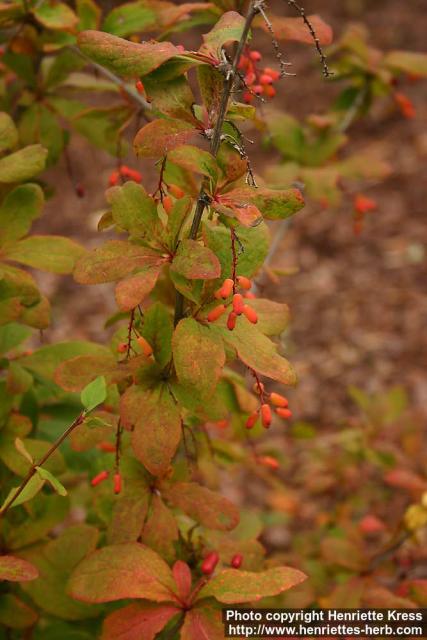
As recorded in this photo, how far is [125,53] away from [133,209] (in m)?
0.20

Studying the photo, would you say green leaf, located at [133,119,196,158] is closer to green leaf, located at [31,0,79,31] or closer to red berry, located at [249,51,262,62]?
red berry, located at [249,51,262,62]

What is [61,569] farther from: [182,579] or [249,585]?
[249,585]

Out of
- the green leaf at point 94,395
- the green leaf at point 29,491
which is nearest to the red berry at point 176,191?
the green leaf at point 94,395

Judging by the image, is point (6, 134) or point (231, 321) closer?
point (231, 321)

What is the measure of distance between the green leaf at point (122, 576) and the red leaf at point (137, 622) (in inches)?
1.1

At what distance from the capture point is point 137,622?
1.05 metres

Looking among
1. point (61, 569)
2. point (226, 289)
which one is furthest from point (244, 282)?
point (61, 569)

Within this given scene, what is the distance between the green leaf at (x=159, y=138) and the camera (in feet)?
3.09

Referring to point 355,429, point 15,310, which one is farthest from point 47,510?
point 355,429

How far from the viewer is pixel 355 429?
2291 millimetres

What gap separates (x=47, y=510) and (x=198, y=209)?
62 cm

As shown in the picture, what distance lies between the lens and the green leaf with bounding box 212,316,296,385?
0.98m

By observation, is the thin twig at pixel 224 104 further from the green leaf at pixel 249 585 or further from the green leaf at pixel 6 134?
the green leaf at pixel 249 585

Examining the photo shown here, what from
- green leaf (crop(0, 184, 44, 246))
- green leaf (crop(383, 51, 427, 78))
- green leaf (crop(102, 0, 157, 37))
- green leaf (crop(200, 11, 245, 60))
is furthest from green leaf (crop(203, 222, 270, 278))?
green leaf (crop(383, 51, 427, 78))
